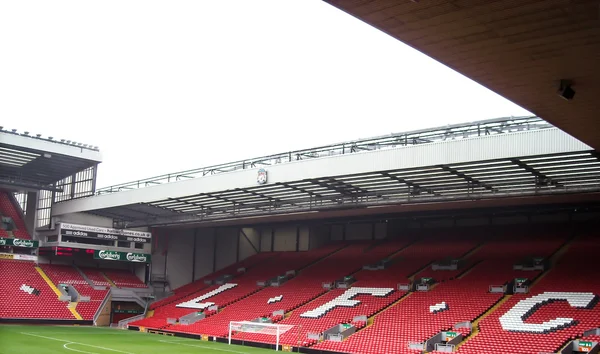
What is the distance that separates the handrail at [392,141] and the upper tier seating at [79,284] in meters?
11.5

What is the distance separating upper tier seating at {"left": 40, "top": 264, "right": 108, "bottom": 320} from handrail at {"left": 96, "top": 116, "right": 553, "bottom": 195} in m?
11.5

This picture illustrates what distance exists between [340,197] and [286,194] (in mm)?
3311

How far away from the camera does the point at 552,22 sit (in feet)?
31.2

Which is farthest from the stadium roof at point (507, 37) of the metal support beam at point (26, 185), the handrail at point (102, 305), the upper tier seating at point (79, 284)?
the metal support beam at point (26, 185)

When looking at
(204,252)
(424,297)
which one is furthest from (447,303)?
(204,252)

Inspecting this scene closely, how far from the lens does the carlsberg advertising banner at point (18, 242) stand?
1762 inches

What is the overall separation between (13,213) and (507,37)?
47.9 meters

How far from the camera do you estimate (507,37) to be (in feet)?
33.2

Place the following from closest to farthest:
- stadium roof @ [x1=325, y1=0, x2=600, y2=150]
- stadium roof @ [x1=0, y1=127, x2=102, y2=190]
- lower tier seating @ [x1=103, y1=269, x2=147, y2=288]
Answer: stadium roof @ [x1=325, y1=0, x2=600, y2=150]
stadium roof @ [x1=0, y1=127, x2=102, y2=190]
lower tier seating @ [x1=103, y1=269, x2=147, y2=288]

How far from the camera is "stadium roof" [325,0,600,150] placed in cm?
903

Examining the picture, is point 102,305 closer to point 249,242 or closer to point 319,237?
point 249,242

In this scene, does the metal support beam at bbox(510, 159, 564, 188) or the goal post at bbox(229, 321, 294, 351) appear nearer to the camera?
the metal support beam at bbox(510, 159, 564, 188)

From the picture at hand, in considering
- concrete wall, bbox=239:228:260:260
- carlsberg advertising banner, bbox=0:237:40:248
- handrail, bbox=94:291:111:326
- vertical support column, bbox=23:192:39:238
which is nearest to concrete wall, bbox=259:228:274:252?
concrete wall, bbox=239:228:260:260

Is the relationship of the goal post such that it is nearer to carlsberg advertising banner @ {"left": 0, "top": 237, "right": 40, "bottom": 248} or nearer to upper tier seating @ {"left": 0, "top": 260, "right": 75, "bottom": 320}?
upper tier seating @ {"left": 0, "top": 260, "right": 75, "bottom": 320}
